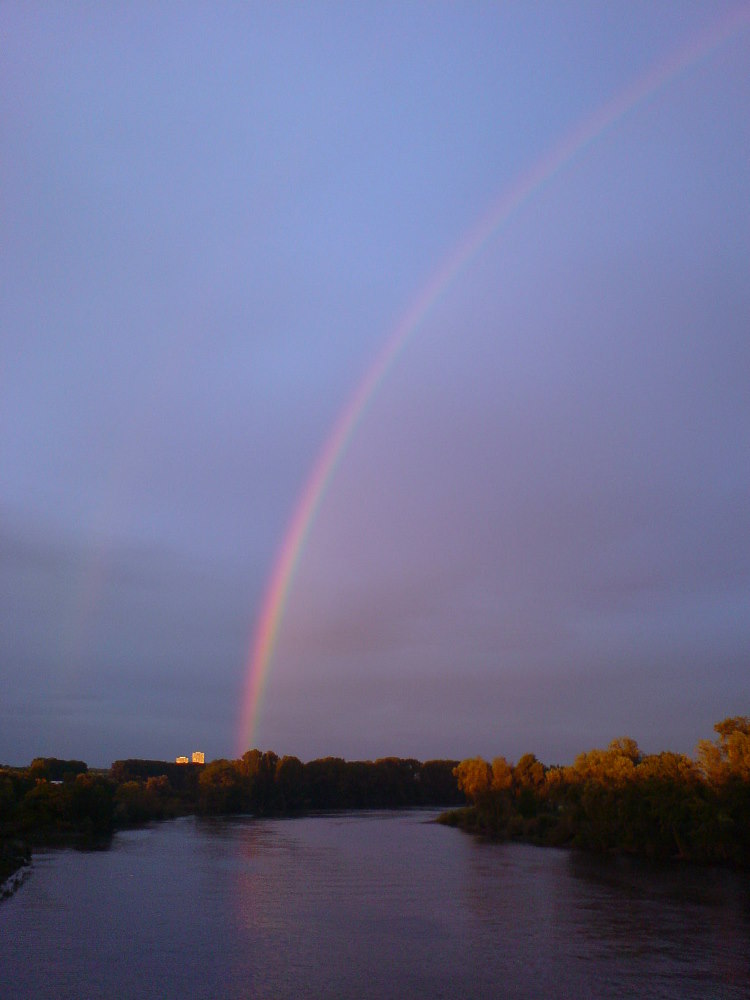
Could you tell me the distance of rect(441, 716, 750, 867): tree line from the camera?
40.4 meters

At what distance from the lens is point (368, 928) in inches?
992

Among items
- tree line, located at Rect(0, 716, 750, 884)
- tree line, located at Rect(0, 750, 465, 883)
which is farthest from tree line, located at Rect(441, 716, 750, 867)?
tree line, located at Rect(0, 750, 465, 883)

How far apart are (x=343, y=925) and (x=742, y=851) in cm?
2308

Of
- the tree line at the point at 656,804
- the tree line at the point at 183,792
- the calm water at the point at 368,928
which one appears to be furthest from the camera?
the tree line at the point at 183,792

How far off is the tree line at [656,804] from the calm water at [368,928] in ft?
5.71

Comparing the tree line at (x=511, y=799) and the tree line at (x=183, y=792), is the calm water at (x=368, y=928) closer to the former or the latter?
the tree line at (x=511, y=799)

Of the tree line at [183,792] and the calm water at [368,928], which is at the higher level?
the tree line at [183,792]

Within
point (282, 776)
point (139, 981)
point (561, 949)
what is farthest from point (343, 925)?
point (282, 776)

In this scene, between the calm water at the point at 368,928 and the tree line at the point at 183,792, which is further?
the tree line at the point at 183,792

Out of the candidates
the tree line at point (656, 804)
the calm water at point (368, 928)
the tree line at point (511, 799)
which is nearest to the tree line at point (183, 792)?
the tree line at point (511, 799)

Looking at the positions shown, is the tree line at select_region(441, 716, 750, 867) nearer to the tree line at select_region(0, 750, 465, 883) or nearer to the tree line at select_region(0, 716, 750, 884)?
the tree line at select_region(0, 716, 750, 884)

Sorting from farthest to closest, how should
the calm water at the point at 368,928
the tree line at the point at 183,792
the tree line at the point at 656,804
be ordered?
the tree line at the point at 183,792, the tree line at the point at 656,804, the calm water at the point at 368,928

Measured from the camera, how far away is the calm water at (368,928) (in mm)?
19031

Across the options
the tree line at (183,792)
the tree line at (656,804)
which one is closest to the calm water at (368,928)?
the tree line at (656,804)
